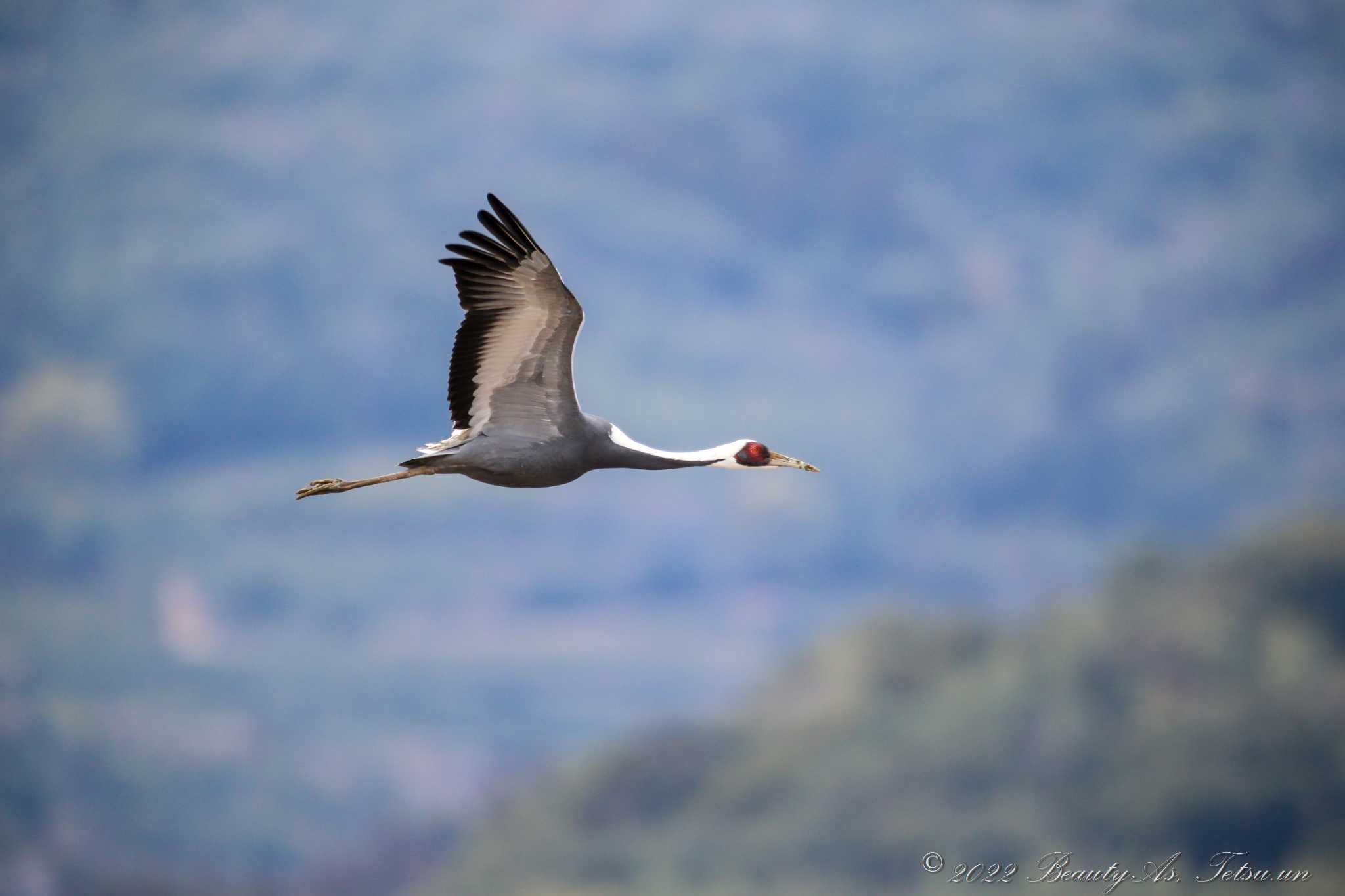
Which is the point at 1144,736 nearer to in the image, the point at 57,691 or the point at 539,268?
the point at 57,691

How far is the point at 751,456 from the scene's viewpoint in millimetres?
21156

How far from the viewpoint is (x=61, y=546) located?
172375 mm

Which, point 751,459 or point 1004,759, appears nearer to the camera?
point 751,459

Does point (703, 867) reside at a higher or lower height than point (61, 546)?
lower

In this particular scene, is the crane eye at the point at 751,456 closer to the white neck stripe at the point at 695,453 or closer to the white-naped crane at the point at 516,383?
the white neck stripe at the point at 695,453

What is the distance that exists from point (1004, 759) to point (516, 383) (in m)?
120

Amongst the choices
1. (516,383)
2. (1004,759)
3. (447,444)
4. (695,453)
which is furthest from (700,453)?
(1004,759)

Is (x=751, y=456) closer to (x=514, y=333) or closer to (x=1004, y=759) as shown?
(x=514, y=333)

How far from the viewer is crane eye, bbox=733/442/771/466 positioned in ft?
69.4

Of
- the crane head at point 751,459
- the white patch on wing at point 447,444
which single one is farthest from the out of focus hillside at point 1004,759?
the white patch on wing at point 447,444

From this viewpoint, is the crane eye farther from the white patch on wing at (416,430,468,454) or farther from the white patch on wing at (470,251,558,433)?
the white patch on wing at (416,430,468,454)

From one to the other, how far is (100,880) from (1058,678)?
69.4 m

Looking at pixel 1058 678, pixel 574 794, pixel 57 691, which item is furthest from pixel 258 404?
pixel 1058 678

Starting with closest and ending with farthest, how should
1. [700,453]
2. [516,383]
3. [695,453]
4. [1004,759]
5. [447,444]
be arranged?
[447,444], [516,383], [695,453], [700,453], [1004,759]
